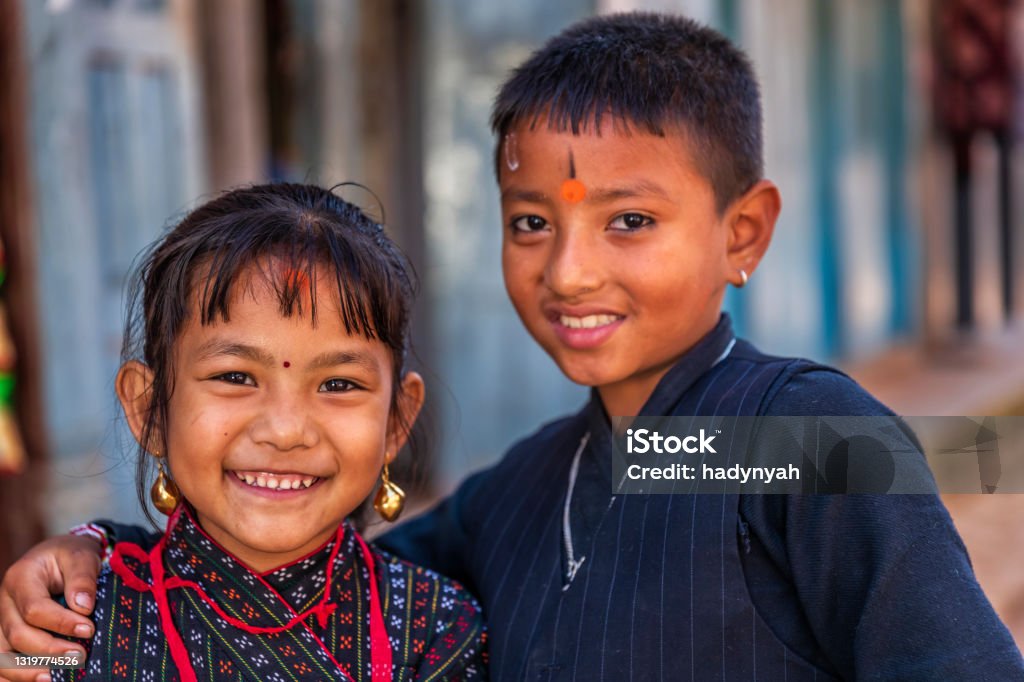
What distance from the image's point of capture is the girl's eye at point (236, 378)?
1613 mm

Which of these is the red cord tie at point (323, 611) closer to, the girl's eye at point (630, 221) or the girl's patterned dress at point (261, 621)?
the girl's patterned dress at point (261, 621)

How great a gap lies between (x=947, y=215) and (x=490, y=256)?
5316mm

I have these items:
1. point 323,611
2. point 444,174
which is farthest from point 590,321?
point 444,174

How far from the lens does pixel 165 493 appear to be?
1689 millimetres

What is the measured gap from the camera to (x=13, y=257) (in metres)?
2.95

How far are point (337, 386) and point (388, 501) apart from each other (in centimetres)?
25

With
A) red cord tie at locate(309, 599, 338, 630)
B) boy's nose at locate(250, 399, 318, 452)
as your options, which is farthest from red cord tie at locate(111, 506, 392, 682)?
boy's nose at locate(250, 399, 318, 452)

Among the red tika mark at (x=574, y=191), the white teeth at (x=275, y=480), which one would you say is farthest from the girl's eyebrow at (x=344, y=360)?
the red tika mark at (x=574, y=191)

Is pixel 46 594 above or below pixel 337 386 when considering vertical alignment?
below

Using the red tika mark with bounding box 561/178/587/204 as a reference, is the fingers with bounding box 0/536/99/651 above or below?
below

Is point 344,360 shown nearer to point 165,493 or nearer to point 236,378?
point 236,378

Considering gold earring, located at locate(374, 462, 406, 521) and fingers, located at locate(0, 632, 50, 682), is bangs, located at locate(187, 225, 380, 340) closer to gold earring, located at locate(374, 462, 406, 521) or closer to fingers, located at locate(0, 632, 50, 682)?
gold earring, located at locate(374, 462, 406, 521)

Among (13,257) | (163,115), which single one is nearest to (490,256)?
(163,115)

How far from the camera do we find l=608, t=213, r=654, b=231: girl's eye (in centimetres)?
173
